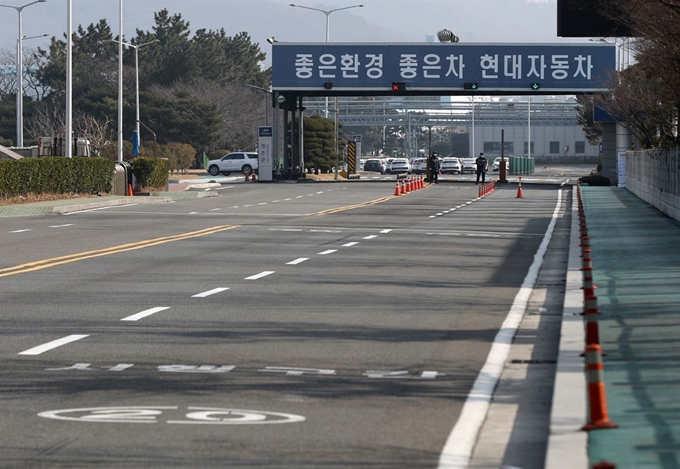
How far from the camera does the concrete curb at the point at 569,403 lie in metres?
7.08

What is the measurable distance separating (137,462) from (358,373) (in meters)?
3.32

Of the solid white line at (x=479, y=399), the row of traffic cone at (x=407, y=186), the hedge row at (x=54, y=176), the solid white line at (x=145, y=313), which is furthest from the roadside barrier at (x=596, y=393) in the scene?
the row of traffic cone at (x=407, y=186)

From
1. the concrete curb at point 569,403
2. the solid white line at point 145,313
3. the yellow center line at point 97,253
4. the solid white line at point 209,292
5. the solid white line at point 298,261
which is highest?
the yellow center line at point 97,253

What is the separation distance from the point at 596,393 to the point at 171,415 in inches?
110

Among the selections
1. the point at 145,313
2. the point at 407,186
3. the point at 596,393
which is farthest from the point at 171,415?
the point at 407,186

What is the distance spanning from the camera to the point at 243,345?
1186cm

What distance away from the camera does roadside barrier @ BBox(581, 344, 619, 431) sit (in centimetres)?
756

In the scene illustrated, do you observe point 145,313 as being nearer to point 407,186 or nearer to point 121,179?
point 121,179

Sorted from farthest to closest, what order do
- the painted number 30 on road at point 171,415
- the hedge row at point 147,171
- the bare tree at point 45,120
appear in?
the bare tree at point 45,120 → the hedge row at point 147,171 → the painted number 30 on road at point 171,415

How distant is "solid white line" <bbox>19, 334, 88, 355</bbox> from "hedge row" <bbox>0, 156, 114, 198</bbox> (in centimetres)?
2935

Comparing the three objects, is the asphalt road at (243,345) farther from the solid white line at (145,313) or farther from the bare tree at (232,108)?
the bare tree at (232,108)

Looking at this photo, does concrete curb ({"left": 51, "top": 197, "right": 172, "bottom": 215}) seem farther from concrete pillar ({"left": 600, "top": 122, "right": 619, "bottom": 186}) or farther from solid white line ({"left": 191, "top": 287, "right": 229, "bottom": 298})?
concrete pillar ({"left": 600, "top": 122, "right": 619, "bottom": 186})

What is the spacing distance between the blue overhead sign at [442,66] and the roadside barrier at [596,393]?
65637 mm

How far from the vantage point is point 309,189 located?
211ft
